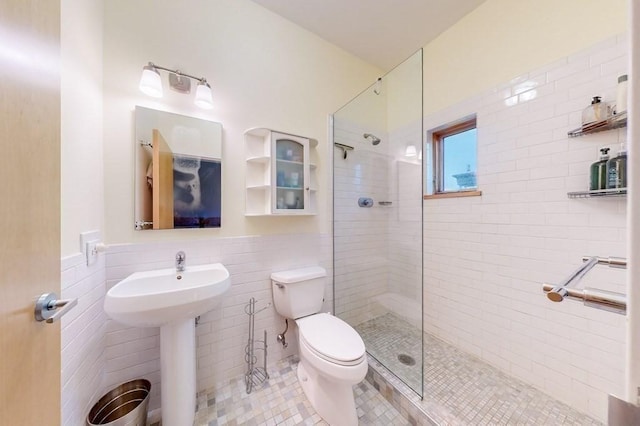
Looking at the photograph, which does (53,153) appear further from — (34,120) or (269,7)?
(269,7)

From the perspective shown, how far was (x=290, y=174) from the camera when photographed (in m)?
1.73

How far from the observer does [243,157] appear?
5.29 feet

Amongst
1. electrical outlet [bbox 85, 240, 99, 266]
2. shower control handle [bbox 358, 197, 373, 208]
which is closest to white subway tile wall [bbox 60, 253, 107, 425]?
electrical outlet [bbox 85, 240, 99, 266]

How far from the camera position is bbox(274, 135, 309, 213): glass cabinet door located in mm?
1666

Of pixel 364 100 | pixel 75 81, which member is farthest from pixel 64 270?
pixel 364 100

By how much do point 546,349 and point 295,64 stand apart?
105 inches

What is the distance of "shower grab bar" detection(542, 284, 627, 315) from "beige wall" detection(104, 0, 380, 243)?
5.10 feet

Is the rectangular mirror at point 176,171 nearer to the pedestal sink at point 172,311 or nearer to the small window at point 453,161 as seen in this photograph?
the pedestal sink at point 172,311

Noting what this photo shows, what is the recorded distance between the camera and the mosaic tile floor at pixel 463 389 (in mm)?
1222

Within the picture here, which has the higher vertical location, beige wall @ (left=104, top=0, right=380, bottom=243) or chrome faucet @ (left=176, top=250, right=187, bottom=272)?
beige wall @ (left=104, top=0, right=380, bottom=243)

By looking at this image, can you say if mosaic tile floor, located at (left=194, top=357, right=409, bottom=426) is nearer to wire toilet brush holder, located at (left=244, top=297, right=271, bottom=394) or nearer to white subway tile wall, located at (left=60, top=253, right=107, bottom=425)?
wire toilet brush holder, located at (left=244, top=297, right=271, bottom=394)

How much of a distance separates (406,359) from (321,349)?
0.74 meters

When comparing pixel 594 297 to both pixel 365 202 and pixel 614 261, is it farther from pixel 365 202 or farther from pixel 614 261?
pixel 365 202

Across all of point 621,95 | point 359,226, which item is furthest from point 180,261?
point 621,95
